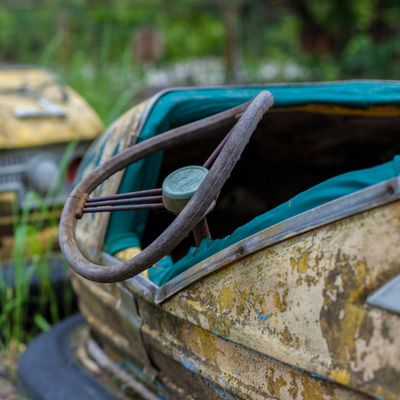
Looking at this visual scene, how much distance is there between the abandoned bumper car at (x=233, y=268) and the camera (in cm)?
106

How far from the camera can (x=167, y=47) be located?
1145 centimetres

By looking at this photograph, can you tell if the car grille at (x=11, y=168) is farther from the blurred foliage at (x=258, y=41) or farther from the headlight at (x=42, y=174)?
the blurred foliage at (x=258, y=41)

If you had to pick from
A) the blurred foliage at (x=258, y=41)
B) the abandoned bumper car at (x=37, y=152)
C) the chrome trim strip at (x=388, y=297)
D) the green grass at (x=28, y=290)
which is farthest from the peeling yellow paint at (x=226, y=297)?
the blurred foliage at (x=258, y=41)

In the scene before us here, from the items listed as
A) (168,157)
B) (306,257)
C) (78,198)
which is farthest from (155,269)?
(168,157)

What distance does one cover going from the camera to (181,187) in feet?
4.33

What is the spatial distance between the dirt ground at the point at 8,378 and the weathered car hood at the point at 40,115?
0.96 m

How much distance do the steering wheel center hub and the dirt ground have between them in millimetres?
1273

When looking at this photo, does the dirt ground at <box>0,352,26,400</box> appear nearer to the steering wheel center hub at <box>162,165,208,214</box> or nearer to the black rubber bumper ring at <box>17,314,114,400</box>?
the black rubber bumper ring at <box>17,314,114,400</box>

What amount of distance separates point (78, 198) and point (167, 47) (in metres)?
10.3

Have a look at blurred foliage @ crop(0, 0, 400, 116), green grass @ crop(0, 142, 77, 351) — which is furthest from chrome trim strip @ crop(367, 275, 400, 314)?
blurred foliage @ crop(0, 0, 400, 116)

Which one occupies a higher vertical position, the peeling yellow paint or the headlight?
the peeling yellow paint

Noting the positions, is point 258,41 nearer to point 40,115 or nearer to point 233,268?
point 40,115

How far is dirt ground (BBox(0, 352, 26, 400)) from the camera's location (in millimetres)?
2320

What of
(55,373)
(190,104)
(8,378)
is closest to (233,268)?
(190,104)
